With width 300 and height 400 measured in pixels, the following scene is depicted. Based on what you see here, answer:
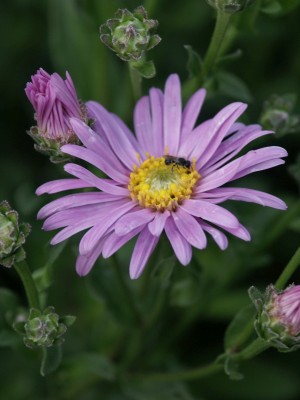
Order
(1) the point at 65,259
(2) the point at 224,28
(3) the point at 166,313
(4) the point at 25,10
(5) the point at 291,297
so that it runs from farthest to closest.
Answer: (4) the point at 25,10 → (1) the point at 65,259 → (3) the point at 166,313 → (2) the point at 224,28 → (5) the point at 291,297

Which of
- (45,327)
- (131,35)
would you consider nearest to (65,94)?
(131,35)

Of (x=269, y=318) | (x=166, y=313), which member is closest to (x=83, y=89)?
(x=166, y=313)

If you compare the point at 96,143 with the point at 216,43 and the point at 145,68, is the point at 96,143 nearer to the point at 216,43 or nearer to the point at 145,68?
the point at 145,68

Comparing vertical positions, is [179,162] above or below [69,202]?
above

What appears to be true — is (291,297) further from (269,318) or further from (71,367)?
(71,367)

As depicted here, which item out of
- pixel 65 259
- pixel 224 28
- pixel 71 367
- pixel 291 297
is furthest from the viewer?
pixel 65 259

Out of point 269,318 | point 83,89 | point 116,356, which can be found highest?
point 83,89

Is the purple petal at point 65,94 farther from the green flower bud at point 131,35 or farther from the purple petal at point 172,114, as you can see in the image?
the purple petal at point 172,114
